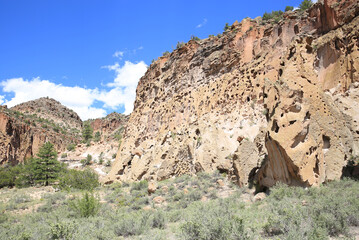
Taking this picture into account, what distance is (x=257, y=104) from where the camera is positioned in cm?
1606

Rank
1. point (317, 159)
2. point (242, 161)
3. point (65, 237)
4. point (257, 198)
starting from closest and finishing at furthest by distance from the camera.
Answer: point (65, 237) → point (317, 159) → point (257, 198) → point (242, 161)

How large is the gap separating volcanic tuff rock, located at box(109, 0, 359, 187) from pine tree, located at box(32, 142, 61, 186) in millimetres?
7219

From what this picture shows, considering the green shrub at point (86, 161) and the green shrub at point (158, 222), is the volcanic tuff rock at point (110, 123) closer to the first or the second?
the green shrub at point (86, 161)

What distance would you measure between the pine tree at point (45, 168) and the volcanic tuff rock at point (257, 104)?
7219mm

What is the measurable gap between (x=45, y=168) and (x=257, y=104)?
21.6 meters

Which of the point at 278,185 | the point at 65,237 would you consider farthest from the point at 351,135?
the point at 65,237

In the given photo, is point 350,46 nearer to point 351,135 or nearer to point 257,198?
point 351,135

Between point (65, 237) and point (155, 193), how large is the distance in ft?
23.8

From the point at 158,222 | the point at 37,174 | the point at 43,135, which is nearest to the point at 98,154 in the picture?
the point at 37,174

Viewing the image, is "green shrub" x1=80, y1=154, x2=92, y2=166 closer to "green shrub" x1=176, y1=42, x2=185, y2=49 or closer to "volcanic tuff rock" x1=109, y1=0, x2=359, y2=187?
"volcanic tuff rock" x1=109, y1=0, x2=359, y2=187

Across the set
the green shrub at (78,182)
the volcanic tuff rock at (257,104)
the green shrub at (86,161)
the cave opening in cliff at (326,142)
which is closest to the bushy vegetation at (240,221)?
the volcanic tuff rock at (257,104)

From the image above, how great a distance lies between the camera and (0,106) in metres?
49.1

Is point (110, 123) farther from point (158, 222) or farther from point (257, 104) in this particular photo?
point (158, 222)

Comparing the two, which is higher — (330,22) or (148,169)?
(330,22)
